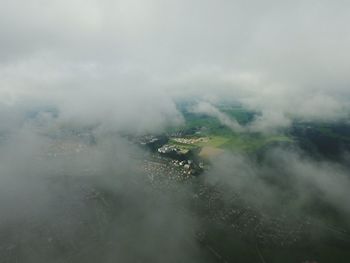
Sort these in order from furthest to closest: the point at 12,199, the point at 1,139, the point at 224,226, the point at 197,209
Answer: the point at 1,139, the point at 12,199, the point at 197,209, the point at 224,226

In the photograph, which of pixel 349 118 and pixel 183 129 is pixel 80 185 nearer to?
pixel 183 129

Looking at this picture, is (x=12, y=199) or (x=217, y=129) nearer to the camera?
(x=12, y=199)

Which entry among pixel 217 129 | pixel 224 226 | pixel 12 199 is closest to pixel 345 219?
pixel 224 226

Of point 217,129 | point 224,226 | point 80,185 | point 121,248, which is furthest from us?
point 217,129

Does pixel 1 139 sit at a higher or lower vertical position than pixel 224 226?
higher

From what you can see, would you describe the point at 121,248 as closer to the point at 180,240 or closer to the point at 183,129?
the point at 180,240

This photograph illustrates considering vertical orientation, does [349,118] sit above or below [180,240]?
above

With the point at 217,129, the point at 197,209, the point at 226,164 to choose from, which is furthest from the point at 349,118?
the point at 197,209

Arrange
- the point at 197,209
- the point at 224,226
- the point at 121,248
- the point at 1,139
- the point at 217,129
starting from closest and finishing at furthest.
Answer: the point at 121,248 → the point at 224,226 → the point at 197,209 → the point at 1,139 → the point at 217,129

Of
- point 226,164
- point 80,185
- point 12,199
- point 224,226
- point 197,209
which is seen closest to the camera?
point 224,226
